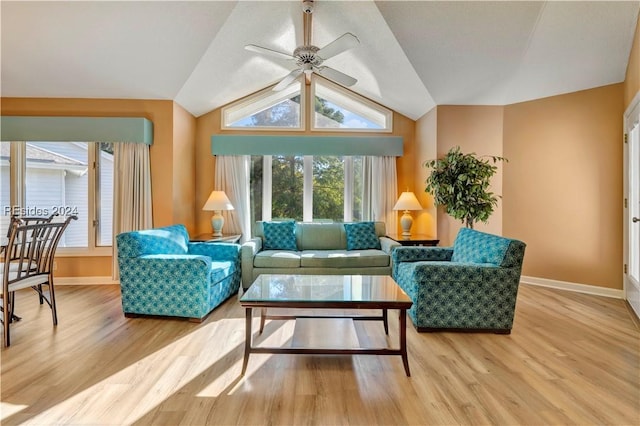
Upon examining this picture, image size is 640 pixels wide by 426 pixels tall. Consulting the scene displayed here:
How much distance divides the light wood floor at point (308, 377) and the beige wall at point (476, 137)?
184cm

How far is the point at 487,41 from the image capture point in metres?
3.48

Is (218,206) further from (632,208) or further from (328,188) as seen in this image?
(632,208)

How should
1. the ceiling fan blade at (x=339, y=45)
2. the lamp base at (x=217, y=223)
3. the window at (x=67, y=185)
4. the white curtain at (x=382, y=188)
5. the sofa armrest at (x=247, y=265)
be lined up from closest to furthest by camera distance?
Result: 1. the ceiling fan blade at (x=339, y=45)
2. the sofa armrest at (x=247, y=265)
3. the window at (x=67, y=185)
4. the lamp base at (x=217, y=223)
5. the white curtain at (x=382, y=188)

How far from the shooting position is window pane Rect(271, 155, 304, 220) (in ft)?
17.5

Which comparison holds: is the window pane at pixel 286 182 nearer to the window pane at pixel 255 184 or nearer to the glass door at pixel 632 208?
the window pane at pixel 255 184

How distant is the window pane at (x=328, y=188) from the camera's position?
17.6 ft

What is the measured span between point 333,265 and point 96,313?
2633mm

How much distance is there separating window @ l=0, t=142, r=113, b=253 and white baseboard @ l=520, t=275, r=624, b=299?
602cm

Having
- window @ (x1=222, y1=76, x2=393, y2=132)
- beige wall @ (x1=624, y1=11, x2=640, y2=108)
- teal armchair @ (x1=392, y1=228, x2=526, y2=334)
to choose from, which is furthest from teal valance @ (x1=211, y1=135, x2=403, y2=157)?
beige wall @ (x1=624, y1=11, x2=640, y2=108)

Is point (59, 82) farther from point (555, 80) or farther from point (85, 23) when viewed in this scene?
point (555, 80)

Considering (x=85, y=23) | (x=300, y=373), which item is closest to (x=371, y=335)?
(x=300, y=373)

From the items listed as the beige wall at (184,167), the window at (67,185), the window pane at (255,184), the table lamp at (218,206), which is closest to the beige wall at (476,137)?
the window pane at (255,184)

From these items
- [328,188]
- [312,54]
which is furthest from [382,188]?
[312,54]

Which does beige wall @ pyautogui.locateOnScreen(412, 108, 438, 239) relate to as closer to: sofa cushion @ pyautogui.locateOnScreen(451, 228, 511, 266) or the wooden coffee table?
sofa cushion @ pyautogui.locateOnScreen(451, 228, 511, 266)
